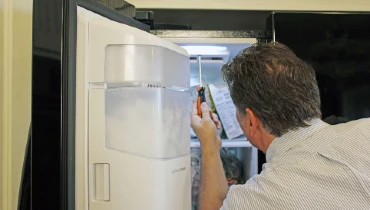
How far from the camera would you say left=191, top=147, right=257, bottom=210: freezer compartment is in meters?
1.47

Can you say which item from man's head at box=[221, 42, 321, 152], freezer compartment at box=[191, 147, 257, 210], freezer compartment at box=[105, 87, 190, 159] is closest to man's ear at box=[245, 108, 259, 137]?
man's head at box=[221, 42, 321, 152]

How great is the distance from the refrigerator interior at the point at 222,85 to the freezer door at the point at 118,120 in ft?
1.37

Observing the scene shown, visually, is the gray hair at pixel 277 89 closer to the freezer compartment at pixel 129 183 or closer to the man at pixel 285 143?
the man at pixel 285 143

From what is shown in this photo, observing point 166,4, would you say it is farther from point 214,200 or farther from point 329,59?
point 214,200

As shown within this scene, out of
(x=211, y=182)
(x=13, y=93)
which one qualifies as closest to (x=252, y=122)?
(x=211, y=182)

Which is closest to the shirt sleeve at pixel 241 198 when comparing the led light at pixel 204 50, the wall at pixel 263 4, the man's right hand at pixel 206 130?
the man's right hand at pixel 206 130

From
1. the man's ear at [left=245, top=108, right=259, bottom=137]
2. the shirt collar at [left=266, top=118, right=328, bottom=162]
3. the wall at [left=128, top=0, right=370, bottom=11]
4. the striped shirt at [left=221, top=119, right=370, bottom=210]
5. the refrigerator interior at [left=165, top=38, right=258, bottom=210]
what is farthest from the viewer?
the wall at [left=128, top=0, right=370, bottom=11]

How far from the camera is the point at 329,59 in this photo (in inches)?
57.3

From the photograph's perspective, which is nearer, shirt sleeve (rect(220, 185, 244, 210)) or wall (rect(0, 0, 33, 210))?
shirt sleeve (rect(220, 185, 244, 210))

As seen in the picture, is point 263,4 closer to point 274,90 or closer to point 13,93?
point 274,90

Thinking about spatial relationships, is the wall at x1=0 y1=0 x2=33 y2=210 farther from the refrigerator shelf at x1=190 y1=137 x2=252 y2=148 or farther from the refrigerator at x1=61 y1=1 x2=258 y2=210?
the refrigerator shelf at x1=190 y1=137 x2=252 y2=148

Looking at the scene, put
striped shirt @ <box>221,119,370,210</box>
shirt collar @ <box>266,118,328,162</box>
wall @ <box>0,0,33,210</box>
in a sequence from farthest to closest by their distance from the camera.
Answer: wall @ <box>0,0,33,210</box>
shirt collar @ <box>266,118,328,162</box>
striped shirt @ <box>221,119,370,210</box>

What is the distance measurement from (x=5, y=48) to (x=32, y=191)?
56 centimetres

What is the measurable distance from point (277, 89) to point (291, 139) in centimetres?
13
